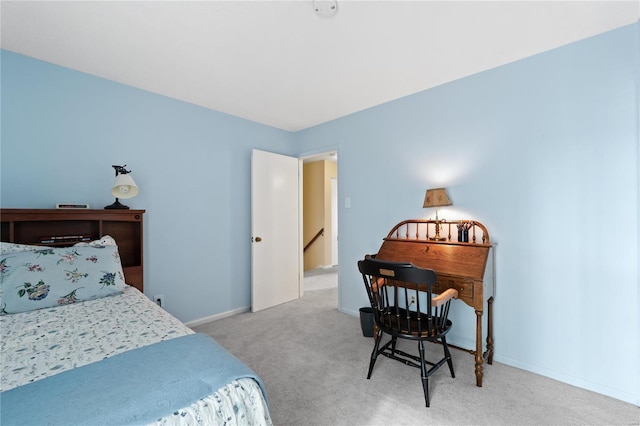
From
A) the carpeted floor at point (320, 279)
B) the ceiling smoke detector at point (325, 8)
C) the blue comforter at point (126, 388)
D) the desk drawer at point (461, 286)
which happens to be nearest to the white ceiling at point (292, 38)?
the ceiling smoke detector at point (325, 8)

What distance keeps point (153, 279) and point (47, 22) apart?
2.18m

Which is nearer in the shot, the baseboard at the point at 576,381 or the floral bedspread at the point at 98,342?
the floral bedspread at the point at 98,342

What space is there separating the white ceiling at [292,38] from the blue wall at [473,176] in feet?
0.80

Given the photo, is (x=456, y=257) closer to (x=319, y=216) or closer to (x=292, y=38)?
(x=292, y=38)

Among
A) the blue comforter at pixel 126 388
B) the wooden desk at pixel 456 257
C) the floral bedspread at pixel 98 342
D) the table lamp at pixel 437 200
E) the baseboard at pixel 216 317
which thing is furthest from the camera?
the baseboard at pixel 216 317

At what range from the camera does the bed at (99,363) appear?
844mm

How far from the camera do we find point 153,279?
115 inches

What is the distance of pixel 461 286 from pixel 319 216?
4.33 metres

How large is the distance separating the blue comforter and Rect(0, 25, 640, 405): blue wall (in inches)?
79.4

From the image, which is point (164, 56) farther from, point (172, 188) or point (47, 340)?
point (47, 340)

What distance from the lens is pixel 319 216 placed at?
20.7 feet

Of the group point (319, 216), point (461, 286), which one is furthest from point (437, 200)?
point (319, 216)

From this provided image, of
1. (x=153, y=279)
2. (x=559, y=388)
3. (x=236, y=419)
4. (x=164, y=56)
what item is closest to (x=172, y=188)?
(x=153, y=279)

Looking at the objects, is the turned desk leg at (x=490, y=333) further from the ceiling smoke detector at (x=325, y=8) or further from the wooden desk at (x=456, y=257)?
the ceiling smoke detector at (x=325, y=8)
